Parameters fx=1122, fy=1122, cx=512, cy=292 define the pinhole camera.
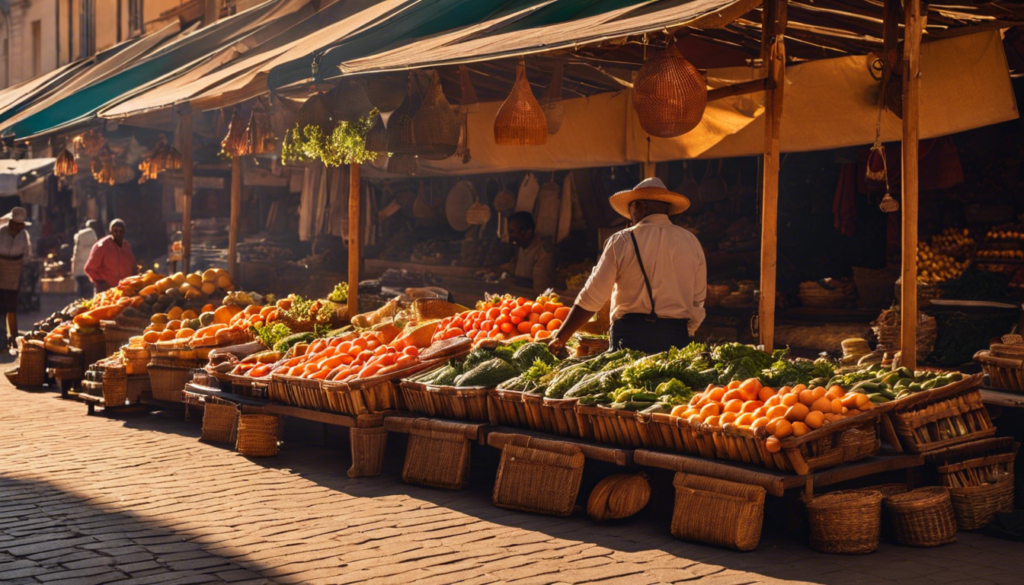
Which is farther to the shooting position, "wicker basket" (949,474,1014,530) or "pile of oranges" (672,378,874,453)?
"wicker basket" (949,474,1014,530)

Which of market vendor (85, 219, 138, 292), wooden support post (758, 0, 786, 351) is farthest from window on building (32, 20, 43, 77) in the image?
wooden support post (758, 0, 786, 351)

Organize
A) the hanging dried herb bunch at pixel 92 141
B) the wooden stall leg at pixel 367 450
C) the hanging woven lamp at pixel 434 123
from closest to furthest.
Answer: the wooden stall leg at pixel 367 450, the hanging woven lamp at pixel 434 123, the hanging dried herb bunch at pixel 92 141

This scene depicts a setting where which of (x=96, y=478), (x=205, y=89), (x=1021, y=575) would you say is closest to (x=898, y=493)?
(x=1021, y=575)

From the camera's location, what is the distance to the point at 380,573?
5176 millimetres

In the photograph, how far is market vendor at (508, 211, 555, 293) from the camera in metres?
14.4

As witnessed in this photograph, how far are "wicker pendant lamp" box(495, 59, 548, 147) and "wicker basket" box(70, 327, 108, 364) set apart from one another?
5.93 m

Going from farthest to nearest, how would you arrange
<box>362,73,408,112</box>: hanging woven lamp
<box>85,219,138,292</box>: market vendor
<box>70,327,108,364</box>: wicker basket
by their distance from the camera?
<box>85,219,138,292</box>: market vendor → <box>70,327,108,364</box>: wicker basket → <box>362,73,408,112</box>: hanging woven lamp

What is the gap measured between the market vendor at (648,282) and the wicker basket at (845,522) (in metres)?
1.99

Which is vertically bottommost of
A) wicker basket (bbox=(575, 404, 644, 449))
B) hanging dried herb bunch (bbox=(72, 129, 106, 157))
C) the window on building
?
wicker basket (bbox=(575, 404, 644, 449))

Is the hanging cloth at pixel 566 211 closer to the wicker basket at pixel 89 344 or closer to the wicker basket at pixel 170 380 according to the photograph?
the wicker basket at pixel 89 344

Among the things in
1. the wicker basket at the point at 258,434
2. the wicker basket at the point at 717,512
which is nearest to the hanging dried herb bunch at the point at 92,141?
the wicker basket at the point at 258,434

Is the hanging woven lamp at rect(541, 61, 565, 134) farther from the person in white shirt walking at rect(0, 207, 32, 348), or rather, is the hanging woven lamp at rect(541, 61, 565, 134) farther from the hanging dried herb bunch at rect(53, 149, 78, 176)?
the hanging dried herb bunch at rect(53, 149, 78, 176)

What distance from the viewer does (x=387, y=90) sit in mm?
9438

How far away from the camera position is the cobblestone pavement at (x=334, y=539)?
5145 millimetres
